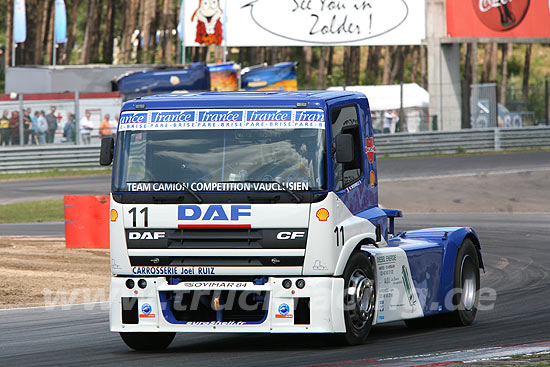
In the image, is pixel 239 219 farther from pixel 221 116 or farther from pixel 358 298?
pixel 358 298

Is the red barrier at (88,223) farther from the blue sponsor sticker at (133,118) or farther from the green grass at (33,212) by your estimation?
the blue sponsor sticker at (133,118)

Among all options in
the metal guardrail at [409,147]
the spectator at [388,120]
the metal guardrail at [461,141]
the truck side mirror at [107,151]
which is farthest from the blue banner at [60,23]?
the truck side mirror at [107,151]

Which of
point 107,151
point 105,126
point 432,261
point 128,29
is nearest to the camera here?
point 107,151

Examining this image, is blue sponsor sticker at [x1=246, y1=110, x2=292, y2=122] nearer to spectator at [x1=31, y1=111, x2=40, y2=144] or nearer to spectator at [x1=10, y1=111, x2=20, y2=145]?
spectator at [x1=10, y1=111, x2=20, y2=145]

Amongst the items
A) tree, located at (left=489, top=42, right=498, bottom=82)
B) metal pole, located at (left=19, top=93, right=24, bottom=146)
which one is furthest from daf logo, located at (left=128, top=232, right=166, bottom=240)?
tree, located at (left=489, top=42, right=498, bottom=82)

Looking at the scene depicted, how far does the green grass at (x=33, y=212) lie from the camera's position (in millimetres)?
24641

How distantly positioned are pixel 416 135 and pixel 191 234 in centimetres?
2997

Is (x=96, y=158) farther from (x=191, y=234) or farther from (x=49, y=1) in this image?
(x=49, y=1)

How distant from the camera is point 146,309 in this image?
9148 millimetres

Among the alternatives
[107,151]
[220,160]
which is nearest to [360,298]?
[220,160]

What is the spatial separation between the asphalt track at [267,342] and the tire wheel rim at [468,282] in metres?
0.24

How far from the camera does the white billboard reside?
41.8 m

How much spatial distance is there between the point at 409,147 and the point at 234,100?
1151 inches

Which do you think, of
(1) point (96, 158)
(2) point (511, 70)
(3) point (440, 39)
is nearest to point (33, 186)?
(1) point (96, 158)
